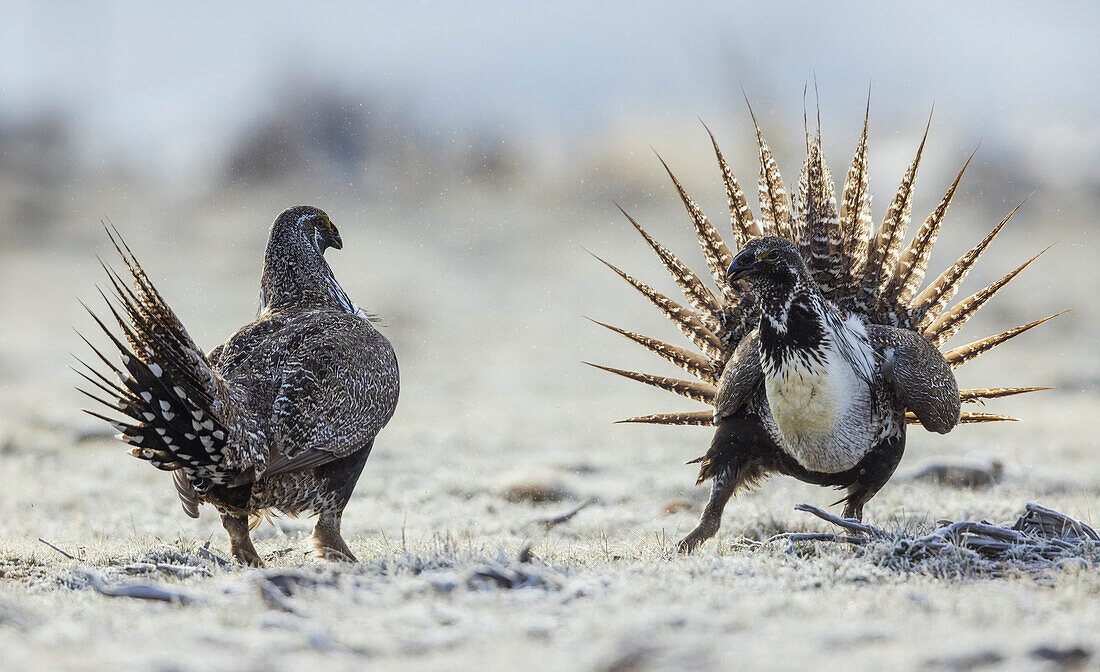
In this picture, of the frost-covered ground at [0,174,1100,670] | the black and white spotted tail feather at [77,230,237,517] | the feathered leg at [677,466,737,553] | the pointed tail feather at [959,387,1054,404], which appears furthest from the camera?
the pointed tail feather at [959,387,1054,404]

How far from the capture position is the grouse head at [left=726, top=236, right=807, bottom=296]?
15.1 ft

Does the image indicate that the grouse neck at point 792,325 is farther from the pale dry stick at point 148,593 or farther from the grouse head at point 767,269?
the pale dry stick at point 148,593

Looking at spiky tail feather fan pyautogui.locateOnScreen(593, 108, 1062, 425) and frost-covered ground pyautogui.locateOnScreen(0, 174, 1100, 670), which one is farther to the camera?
spiky tail feather fan pyautogui.locateOnScreen(593, 108, 1062, 425)

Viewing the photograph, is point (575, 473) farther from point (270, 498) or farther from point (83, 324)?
point (83, 324)

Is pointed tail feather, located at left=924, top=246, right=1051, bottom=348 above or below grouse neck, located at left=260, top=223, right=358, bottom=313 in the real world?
below

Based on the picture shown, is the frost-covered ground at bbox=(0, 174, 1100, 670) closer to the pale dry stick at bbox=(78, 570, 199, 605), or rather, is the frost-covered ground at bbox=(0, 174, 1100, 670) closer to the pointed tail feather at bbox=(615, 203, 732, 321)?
the pale dry stick at bbox=(78, 570, 199, 605)

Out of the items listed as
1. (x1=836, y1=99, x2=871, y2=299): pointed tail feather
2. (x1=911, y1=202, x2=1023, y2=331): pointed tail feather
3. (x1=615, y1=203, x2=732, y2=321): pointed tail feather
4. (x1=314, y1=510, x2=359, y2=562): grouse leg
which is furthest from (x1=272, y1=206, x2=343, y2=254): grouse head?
(x1=911, y1=202, x2=1023, y2=331): pointed tail feather

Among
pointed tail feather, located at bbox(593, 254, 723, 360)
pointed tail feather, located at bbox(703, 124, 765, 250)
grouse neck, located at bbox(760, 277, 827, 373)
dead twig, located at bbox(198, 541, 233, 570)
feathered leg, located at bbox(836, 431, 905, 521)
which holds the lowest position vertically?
dead twig, located at bbox(198, 541, 233, 570)

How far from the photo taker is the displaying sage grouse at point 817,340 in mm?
4621

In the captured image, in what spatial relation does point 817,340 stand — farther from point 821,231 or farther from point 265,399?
point 265,399

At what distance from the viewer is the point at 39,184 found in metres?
29.3

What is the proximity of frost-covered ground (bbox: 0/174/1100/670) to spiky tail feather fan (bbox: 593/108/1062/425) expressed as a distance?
3.22 feet

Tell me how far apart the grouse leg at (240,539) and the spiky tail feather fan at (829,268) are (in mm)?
1932

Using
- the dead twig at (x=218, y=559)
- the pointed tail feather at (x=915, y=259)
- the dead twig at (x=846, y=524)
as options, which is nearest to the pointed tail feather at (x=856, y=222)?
the pointed tail feather at (x=915, y=259)
